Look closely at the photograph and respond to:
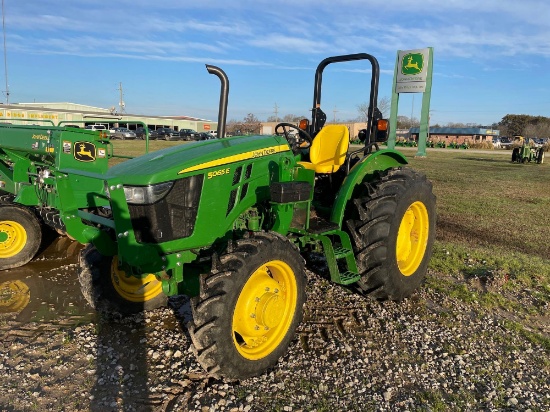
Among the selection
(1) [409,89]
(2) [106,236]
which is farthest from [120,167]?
(1) [409,89]

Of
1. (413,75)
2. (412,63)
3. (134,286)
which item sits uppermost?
(412,63)

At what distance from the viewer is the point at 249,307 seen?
3051 millimetres

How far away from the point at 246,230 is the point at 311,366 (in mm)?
1150

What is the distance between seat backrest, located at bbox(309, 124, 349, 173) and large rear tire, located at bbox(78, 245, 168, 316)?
1.96 m

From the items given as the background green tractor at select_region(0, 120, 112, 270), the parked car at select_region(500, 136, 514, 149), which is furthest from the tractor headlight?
the parked car at select_region(500, 136, 514, 149)

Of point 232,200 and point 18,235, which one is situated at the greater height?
point 232,200

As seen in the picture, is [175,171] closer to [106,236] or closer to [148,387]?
[106,236]

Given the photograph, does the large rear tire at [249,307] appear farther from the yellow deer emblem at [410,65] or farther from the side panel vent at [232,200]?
the yellow deer emblem at [410,65]

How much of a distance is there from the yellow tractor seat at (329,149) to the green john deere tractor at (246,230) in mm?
12

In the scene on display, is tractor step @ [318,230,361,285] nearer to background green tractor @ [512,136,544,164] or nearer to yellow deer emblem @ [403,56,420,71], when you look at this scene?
yellow deer emblem @ [403,56,420,71]

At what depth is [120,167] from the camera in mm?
3363

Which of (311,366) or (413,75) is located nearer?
(311,366)

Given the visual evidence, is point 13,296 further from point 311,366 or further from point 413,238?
point 413,238

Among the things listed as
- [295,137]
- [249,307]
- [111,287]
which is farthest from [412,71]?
[249,307]
